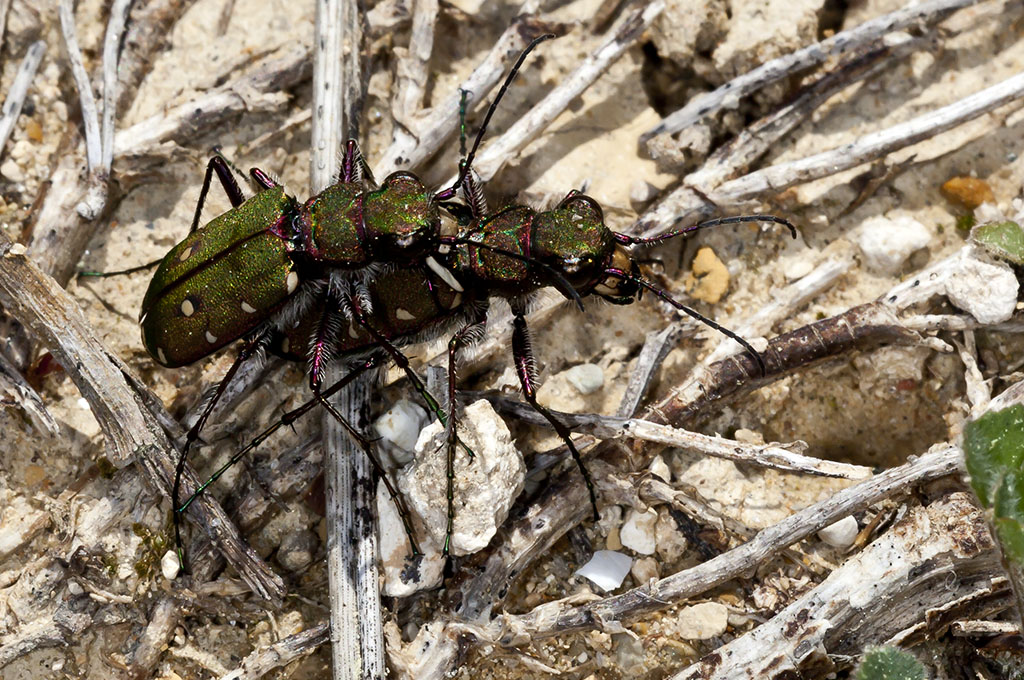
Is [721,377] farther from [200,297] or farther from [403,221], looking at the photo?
[200,297]

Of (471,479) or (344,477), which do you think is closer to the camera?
(471,479)

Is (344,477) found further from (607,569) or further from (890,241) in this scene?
(890,241)

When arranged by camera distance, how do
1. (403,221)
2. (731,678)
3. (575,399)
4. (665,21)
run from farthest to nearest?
1. (665,21)
2. (575,399)
3. (403,221)
4. (731,678)

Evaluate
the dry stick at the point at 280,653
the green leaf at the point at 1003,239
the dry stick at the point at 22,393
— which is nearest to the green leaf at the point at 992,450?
the green leaf at the point at 1003,239

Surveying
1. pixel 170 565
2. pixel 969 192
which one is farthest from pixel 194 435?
pixel 969 192

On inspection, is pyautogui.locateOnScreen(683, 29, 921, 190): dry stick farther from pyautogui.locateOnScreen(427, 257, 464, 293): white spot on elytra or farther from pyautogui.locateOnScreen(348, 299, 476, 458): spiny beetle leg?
pyautogui.locateOnScreen(348, 299, 476, 458): spiny beetle leg

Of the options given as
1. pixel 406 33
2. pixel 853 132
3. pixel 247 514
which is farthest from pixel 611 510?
pixel 406 33
